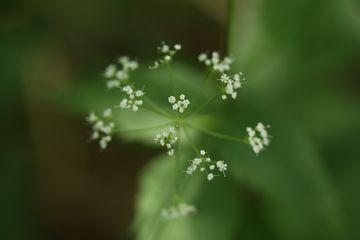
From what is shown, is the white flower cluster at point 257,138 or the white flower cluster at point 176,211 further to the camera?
the white flower cluster at point 176,211

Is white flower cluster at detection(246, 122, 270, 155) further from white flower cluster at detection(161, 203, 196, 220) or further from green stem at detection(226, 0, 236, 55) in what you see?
green stem at detection(226, 0, 236, 55)

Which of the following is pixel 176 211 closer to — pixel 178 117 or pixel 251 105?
pixel 178 117

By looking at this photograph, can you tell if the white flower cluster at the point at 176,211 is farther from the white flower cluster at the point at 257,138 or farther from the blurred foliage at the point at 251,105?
the white flower cluster at the point at 257,138

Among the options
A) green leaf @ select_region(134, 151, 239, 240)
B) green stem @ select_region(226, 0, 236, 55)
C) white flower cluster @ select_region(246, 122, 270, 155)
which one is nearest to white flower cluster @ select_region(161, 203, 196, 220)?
green leaf @ select_region(134, 151, 239, 240)

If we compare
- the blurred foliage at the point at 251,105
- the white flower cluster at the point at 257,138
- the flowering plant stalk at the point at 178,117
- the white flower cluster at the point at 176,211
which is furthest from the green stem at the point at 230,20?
the white flower cluster at the point at 176,211

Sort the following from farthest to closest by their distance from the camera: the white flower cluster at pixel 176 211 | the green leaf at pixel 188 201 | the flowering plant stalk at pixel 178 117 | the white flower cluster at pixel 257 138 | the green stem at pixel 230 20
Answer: the green leaf at pixel 188 201 < the green stem at pixel 230 20 < the white flower cluster at pixel 176 211 < the white flower cluster at pixel 257 138 < the flowering plant stalk at pixel 178 117

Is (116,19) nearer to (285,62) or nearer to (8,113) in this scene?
(8,113)

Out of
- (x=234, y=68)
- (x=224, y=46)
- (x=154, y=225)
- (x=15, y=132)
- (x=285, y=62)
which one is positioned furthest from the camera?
(x=15, y=132)

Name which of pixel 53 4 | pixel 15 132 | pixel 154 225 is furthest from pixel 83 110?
pixel 53 4
